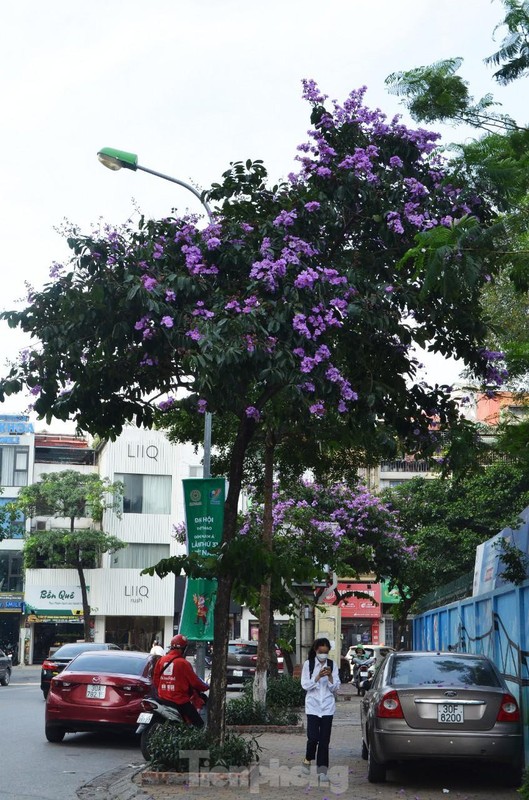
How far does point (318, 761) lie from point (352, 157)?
6454mm

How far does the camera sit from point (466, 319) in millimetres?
12250

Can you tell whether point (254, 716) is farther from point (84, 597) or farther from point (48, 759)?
point (84, 597)

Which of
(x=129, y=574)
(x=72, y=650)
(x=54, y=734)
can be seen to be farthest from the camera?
(x=129, y=574)

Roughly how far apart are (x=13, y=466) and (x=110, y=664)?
4999 centimetres

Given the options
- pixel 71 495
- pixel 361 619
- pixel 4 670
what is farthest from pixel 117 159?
pixel 361 619

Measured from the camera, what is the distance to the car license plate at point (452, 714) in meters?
11.8

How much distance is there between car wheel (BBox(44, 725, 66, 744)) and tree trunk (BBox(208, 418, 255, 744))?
6100 millimetres

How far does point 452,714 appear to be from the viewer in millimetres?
11773

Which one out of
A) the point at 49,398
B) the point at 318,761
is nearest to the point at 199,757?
the point at 318,761

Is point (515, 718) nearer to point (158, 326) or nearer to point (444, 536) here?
point (158, 326)

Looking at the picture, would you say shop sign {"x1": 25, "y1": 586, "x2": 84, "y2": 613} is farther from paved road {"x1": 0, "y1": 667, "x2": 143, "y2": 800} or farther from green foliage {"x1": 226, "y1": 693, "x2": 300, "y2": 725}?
green foliage {"x1": 226, "y1": 693, "x2": 300, "y2": 725}

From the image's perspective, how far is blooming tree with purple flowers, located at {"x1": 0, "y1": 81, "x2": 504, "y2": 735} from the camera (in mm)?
11141

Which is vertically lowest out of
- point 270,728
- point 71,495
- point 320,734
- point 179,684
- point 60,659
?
point 270,728

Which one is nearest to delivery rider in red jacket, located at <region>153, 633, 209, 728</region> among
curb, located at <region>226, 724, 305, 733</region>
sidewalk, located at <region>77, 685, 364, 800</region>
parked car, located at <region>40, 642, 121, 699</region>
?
sidewalk, located at <region>77, 685, 364, 800</region>
